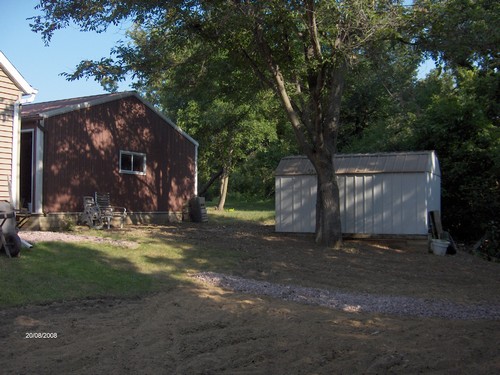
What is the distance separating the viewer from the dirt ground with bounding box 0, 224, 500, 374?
15.8 ft

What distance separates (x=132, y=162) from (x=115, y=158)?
950mm

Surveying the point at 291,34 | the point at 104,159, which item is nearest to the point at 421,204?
the point at 291,34

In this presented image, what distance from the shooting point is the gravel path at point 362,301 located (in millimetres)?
7434

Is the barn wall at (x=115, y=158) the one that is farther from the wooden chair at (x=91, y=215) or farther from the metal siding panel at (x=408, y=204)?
the metal siding panel at (x=408, y=204)

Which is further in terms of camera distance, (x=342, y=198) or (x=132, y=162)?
(x=132, y=162)

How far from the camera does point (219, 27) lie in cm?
1301

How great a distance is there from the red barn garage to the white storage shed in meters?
5.41

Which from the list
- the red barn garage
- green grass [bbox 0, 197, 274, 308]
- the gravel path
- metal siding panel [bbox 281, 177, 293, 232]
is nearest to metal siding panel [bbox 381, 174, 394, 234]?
metal siding panel [bbox 281, 177, 293, 232]

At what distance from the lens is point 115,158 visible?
57.7ft

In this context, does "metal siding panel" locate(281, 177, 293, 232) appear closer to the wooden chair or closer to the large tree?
the large tree

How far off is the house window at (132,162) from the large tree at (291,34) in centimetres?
459

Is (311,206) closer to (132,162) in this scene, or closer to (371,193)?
(371,193)

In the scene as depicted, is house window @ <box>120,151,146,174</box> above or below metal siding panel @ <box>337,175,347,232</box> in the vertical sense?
above

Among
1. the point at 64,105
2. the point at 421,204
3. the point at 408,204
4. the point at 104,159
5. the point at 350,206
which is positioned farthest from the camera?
the point at 104,159
